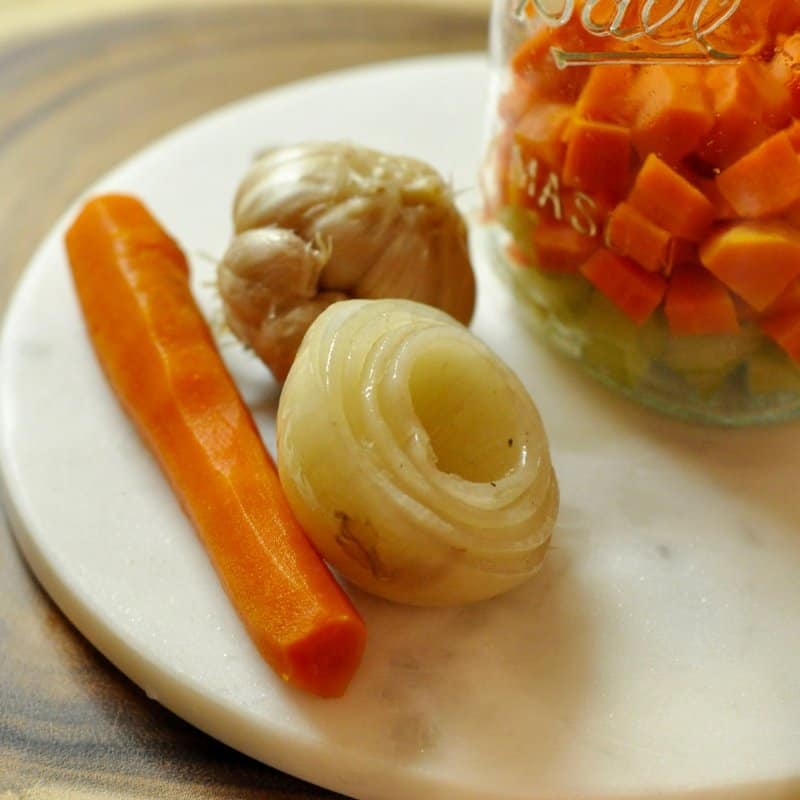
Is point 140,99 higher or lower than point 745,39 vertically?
lower

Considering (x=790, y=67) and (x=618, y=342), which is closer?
(x=790, y=67)

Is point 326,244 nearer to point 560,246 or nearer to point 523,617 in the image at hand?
point 560,246

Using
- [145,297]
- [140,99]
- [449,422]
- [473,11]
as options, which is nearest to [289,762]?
[449,422]

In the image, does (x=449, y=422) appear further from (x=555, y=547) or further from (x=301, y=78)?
(x=301, y=78)

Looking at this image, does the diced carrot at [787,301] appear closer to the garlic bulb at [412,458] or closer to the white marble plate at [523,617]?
the white marble plate at [523,617]

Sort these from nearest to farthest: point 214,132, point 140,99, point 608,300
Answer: point 608,300 < point 214,132 < point 140,99

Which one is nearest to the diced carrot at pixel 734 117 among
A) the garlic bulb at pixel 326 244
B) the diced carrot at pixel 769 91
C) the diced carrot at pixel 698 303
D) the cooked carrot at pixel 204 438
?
the diced carrot at pixel 769 91

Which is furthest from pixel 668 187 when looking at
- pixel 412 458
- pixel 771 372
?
pixel 412 458

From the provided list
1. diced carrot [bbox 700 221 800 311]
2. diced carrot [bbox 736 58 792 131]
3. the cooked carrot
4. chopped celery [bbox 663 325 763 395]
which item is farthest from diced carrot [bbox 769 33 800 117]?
the cooked carrot
